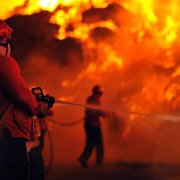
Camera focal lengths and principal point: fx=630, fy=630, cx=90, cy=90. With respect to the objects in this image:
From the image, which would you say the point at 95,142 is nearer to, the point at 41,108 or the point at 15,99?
the point at 41,108

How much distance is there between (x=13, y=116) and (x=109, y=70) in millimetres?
9059

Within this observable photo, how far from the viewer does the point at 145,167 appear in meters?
10.7

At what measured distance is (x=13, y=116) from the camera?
15.1ft

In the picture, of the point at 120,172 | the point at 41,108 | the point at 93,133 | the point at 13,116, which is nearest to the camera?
the point at 13,116

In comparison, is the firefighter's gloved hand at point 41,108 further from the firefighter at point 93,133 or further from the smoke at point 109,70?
the smoke at point 109,70

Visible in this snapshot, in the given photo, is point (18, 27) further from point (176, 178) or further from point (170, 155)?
point (176, 178)

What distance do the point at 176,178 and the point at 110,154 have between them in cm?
444

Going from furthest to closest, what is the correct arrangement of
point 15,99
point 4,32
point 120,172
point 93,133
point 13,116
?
point 93,133 < point 120,172 < point 4,32 < point 13,116 < point 15,99

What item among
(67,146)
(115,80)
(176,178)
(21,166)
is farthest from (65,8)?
(21,166)

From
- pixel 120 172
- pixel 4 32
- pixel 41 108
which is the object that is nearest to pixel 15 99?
pixel 41 108

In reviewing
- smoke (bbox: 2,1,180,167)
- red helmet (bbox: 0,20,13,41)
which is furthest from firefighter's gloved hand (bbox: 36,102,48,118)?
smoke (bbox: 2,1,180,167)

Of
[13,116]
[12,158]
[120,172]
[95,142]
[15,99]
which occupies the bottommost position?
[120,172]

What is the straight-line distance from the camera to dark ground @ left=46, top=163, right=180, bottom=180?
9.00m

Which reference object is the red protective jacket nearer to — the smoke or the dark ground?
the dark ground
